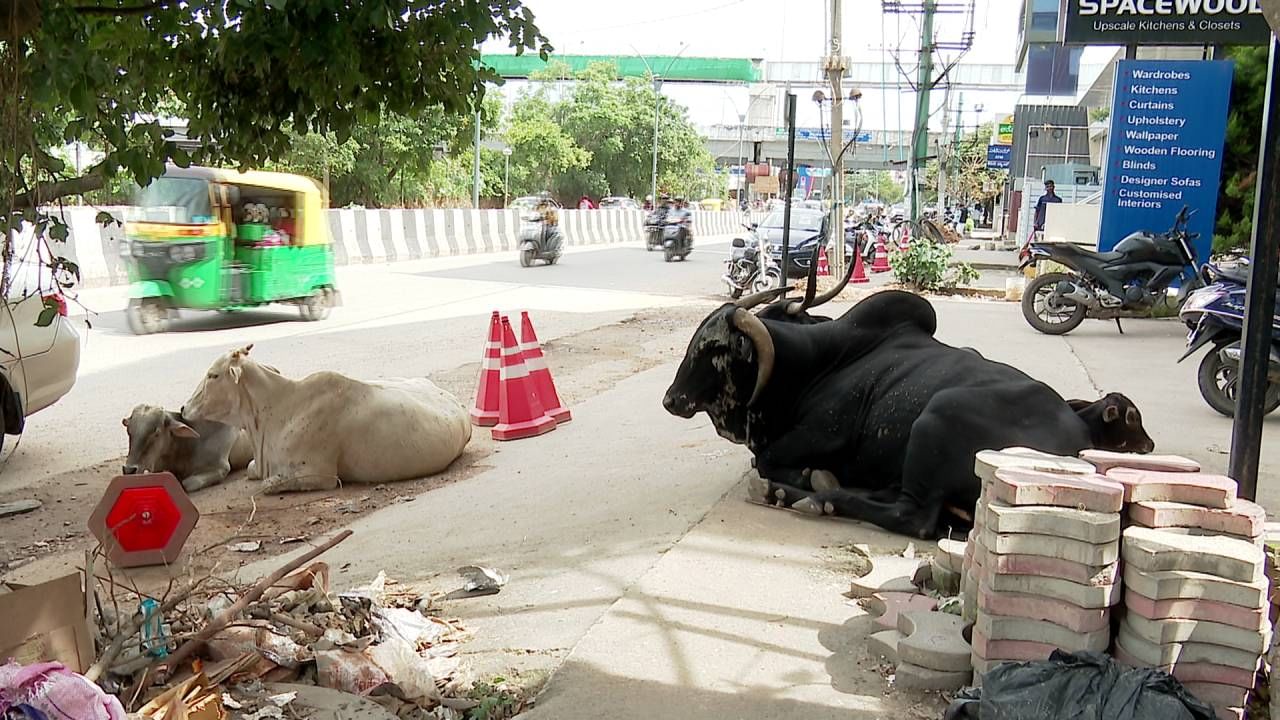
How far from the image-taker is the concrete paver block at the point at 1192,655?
3168 millimetres

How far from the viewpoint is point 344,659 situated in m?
3.77

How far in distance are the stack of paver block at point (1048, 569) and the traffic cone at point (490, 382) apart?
5.57 metres

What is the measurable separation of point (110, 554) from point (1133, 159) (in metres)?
14.0

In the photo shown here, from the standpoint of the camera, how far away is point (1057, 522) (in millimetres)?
3258

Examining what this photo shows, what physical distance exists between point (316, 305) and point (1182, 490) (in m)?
12.4

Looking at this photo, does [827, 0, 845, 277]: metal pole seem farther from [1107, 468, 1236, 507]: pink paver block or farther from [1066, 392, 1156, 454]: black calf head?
[1107, 468, 1236, 507]: pink paver block

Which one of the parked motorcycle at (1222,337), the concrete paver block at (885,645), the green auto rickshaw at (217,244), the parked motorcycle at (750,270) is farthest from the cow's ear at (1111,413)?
the parked motorcycle at (750,270)

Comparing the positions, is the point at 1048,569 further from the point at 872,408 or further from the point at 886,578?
the point at 872,408

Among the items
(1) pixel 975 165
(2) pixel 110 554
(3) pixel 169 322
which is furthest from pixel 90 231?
(1) pixel 975 165

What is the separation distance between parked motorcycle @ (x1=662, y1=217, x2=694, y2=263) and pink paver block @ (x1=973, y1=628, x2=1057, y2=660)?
78.0 feet

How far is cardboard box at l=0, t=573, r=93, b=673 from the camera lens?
11.0 feet

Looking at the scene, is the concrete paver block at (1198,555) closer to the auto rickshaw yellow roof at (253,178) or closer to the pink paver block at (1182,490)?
the pink paver block at (1182,490)

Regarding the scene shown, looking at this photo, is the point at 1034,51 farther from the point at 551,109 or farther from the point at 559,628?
the point at 559,628

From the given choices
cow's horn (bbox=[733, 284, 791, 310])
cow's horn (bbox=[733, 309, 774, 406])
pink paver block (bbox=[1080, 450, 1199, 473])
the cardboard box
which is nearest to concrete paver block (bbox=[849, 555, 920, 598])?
pink paver block (bbox=[1080, 450, 1199, 473])
